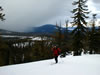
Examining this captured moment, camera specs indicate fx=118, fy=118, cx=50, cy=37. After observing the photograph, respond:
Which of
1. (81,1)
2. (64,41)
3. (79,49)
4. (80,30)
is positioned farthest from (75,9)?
(64,41)

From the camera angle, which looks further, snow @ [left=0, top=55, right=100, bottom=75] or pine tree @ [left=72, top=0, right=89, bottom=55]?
pine tree @ [left=72, top=0, right=89, bottom=55]

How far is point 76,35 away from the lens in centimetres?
2570

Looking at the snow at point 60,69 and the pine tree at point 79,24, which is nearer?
the snow at point 60,69

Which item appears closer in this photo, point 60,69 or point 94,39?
point 60,69

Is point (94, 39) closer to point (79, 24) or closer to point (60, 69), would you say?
point (79, 24)

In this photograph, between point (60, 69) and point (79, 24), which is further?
point (79, 24)

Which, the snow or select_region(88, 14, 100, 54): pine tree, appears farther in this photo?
select_region(88, 14, 100, 54): pine tree

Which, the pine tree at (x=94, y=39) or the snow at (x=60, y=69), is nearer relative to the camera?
the snow at (x=60, y=69)

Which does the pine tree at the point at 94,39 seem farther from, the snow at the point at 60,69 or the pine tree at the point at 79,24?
the snow at the point at 60,69

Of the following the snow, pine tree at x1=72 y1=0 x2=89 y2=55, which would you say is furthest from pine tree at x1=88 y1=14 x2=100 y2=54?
the snow

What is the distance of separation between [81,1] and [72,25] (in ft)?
18.0

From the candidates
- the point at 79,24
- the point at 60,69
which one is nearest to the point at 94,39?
the point at 79,24

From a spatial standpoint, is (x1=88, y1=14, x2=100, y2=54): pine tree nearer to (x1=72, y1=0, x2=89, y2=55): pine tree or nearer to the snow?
(x1=72, y1=0, x2=89, y2=55): pine tree

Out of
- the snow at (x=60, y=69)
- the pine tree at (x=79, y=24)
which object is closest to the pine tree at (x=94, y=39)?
the pine tree at (x=79, y=24)
